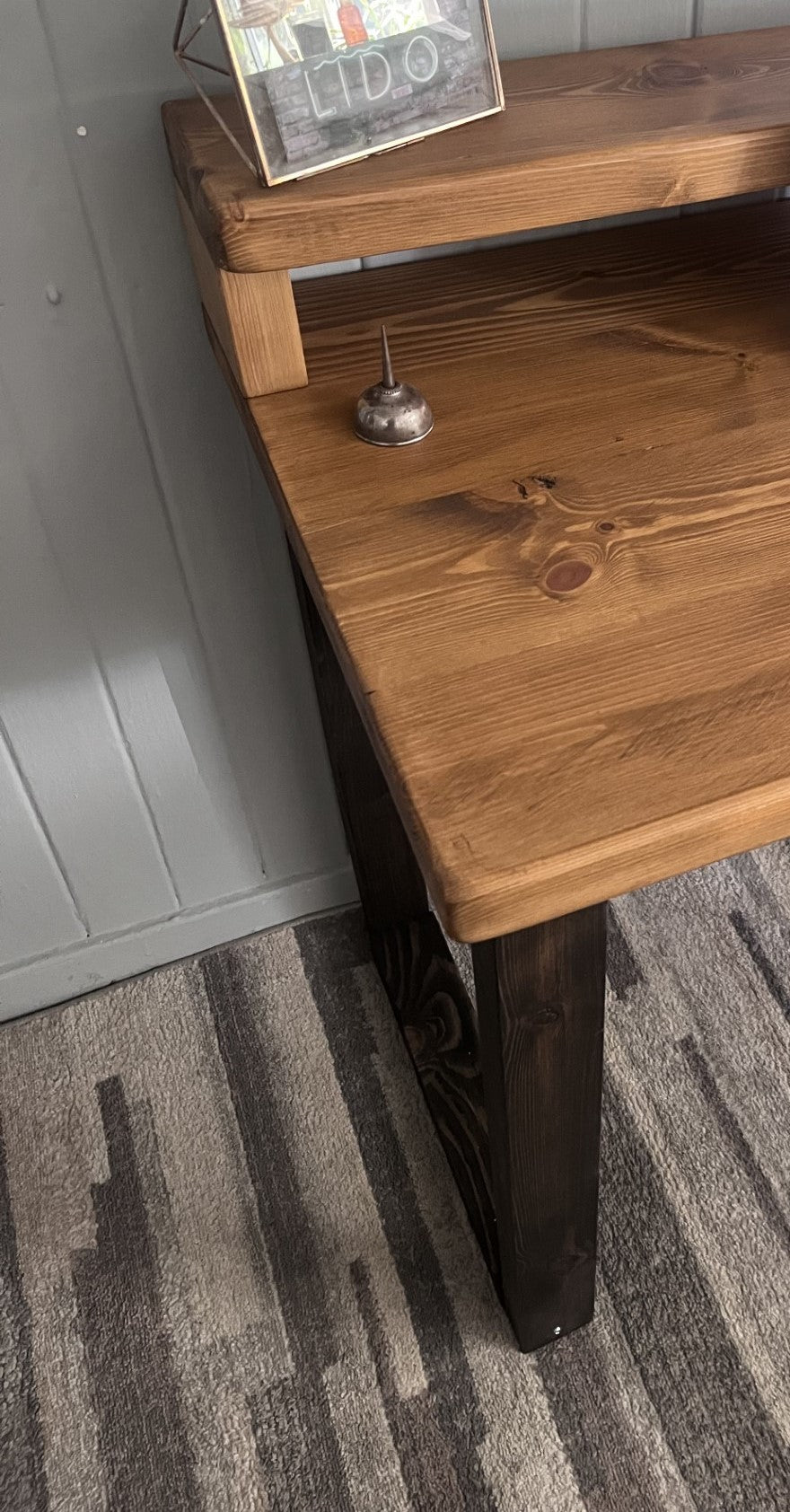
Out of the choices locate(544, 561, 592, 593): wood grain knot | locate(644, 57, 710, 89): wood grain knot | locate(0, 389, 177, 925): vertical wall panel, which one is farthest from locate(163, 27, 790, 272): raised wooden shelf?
locate(0, 389, 177, 925): vertical wall panel

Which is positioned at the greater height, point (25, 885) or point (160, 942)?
point (25, 885)

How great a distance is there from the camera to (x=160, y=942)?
4.62 feet

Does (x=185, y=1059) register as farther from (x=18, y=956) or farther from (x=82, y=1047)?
(x=18, y=956)

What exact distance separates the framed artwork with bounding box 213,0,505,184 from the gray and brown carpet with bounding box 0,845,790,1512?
98 cm

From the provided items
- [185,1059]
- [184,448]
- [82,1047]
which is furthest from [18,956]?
[184,448]

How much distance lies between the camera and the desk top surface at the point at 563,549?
0.52m

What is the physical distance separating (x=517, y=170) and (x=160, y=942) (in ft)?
3.34

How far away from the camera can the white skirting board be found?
4.50ft

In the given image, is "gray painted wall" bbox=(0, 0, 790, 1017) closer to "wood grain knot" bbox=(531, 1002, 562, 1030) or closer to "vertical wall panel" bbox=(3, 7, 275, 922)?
"vertical wall panel" bbox=(3, 7, 275, 922)

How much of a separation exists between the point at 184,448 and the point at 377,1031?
2.41 feet

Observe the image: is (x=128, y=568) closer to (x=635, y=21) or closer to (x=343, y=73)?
(x=343, y=73)

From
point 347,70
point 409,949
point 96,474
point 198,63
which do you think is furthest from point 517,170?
point 409,949

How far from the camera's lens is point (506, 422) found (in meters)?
0.75

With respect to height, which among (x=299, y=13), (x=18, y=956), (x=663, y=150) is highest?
(x=299, y=13)
